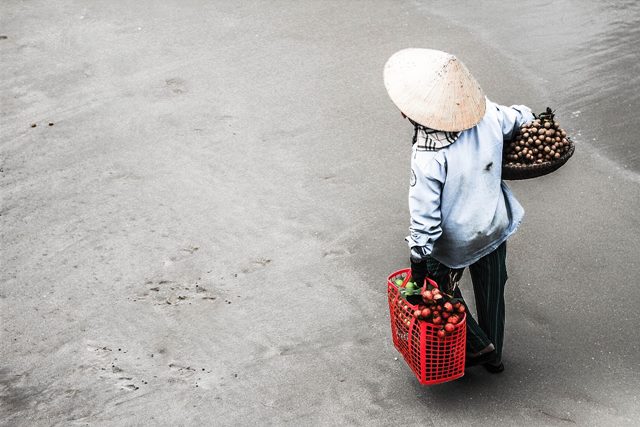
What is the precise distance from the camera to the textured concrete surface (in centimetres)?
448

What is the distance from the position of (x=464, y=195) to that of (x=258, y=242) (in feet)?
7.63

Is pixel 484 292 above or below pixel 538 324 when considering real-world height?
above

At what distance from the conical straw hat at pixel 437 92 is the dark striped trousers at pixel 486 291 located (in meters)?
0.87

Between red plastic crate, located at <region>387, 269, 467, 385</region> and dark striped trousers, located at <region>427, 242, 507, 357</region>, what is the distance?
19cm

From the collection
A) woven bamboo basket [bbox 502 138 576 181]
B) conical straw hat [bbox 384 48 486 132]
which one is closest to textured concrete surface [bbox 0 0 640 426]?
woven bamboo basket [bbox 502 138 576 181]

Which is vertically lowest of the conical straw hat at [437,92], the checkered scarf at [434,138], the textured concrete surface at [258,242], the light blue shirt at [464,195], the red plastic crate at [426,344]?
the textured concrete surface at [258,242]

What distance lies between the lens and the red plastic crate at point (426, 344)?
3.90 m

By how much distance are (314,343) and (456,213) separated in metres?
1.52

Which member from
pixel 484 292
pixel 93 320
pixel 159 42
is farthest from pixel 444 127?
pixel 159 42

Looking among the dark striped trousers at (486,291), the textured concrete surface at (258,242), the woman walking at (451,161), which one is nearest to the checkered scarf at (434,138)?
the woman walking at (451,161)

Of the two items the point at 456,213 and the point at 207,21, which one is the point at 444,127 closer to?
the point at 456,213

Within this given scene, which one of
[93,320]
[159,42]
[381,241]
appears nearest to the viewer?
[93,320]

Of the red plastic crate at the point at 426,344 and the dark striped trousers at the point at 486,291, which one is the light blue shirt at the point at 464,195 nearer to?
the dark striped trousers at the point at 486,291

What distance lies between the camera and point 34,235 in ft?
19.6
